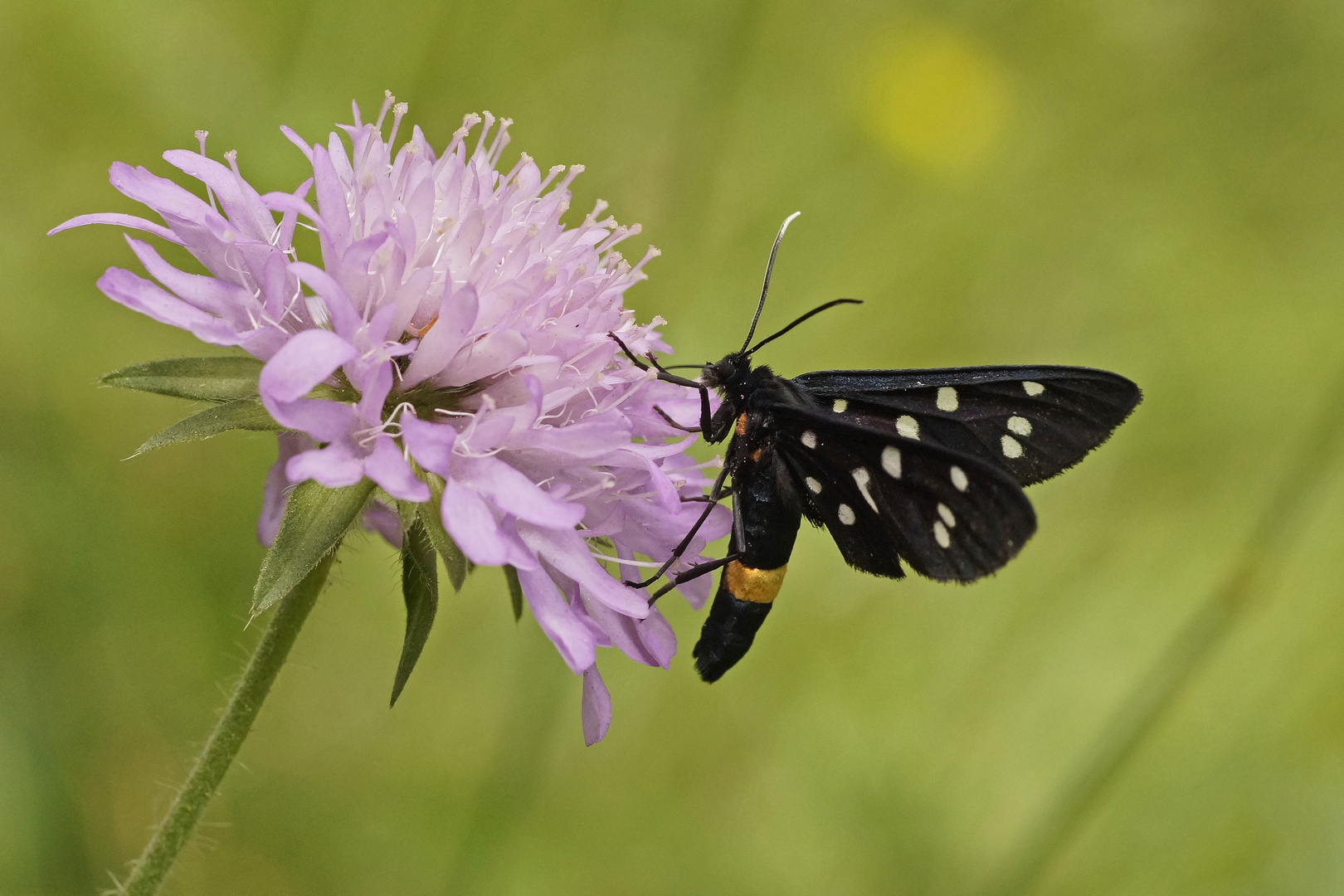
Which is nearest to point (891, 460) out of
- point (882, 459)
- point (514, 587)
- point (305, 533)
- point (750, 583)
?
point (882, 459)

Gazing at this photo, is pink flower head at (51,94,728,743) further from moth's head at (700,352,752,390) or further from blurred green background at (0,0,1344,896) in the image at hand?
blurred green background at (0,0,1344,896)

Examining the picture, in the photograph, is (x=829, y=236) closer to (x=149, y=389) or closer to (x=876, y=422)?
(x=876, y=422)

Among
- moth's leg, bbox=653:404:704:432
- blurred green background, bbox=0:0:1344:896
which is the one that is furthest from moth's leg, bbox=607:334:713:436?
blurred green background, bbox=0:0:1344:896

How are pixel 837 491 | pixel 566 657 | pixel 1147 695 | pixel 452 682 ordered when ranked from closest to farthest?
pixel 566 657 < pixel 837 491 < pixel 1147 695 < pixel 452 682

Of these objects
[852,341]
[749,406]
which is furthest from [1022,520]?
[852,341]

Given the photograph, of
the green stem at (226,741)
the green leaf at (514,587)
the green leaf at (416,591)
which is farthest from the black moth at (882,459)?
the green stem at (226,741)

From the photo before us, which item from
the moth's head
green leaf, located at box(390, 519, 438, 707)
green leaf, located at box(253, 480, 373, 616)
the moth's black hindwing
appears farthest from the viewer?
the moth's head
